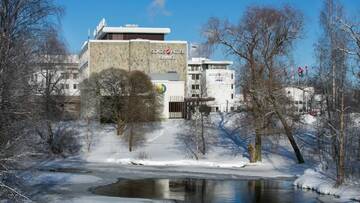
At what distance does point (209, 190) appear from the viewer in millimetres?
33000

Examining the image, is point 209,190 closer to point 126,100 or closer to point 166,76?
point 126,100

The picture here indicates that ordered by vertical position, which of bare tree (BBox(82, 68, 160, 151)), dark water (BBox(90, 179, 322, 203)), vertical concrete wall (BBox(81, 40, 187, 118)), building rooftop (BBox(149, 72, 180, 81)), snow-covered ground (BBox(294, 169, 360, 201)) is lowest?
dark water (BBox(90, 179, 322, 203))

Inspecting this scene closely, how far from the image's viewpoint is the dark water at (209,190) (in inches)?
1153

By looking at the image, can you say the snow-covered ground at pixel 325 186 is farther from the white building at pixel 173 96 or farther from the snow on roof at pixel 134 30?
the snow on roof at pixel 134 30

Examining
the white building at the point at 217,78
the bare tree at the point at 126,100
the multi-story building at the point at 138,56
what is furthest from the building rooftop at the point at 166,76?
the white building at the point at 217,78

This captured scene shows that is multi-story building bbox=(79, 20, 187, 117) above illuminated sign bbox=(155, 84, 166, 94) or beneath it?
above

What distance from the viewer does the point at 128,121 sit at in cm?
6250

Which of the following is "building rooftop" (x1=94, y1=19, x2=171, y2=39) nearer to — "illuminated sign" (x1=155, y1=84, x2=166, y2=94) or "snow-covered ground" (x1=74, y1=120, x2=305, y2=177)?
"illuminated sign" (x1=155, y1=84, x2=166, y2=94)

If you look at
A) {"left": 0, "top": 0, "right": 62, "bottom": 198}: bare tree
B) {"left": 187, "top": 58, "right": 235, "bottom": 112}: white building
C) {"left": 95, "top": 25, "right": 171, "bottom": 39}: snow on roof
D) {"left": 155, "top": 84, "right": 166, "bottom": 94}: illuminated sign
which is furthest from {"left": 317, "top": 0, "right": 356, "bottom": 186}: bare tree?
{"left": 187, "top": 58, "right": 235, "bottom": 112}: white building

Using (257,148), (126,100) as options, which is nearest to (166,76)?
(126,100)

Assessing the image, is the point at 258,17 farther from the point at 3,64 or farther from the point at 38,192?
the point at 3,64

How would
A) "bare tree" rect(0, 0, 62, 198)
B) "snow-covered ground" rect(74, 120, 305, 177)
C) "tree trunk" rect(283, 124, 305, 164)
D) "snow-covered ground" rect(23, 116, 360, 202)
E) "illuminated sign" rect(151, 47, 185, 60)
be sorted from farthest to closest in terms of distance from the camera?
"illuminated sign" rect(151, 47, 185, 60) < "tree trunk" rect(283, 124, 305, 164) < "snow-covered ground" rect(74, 120, 305, 177) < "snow-covered ground" rect(23, 116, 360, 202) < "bare tree" rect(0, 0, 62, 198)

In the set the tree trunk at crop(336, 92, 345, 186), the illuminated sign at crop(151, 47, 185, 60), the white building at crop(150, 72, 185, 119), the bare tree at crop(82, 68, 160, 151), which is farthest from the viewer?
the illuminated sign at crop(151, 47, 185, 60)

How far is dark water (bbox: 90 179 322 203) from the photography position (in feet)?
96.1
